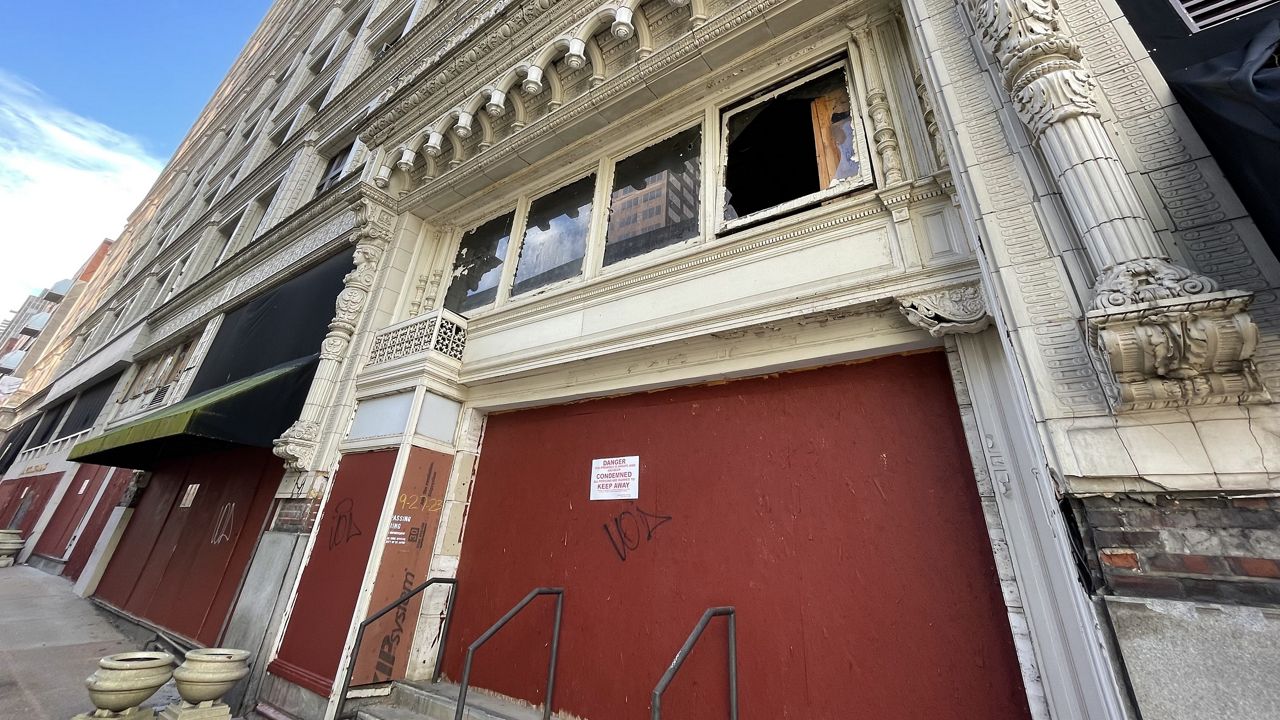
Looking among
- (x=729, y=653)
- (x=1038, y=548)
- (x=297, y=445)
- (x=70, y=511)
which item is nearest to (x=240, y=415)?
(x=297, y=445)

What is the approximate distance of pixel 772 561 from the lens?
299 centimetres

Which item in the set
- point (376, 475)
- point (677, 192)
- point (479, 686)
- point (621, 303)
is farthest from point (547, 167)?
point (479, 686)

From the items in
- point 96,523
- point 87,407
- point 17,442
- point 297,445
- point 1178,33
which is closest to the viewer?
point 1178,33

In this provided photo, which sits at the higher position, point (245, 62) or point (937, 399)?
point (245, 62)

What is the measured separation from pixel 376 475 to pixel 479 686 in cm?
220

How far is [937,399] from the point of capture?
2.85 meters

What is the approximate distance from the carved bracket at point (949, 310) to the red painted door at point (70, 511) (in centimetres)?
1823

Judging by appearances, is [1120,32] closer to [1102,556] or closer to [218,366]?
[1102,556]

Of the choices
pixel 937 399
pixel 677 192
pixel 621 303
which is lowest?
pixel 937 399

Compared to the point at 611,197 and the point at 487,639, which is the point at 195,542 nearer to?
the point at 487,639

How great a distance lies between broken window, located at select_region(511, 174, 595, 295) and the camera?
5.06 meters

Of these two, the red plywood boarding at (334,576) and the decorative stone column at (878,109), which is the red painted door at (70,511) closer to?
the red plywood boarding at (334,576)

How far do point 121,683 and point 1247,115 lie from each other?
744 cm

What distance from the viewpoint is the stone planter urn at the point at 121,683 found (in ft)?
12.1
